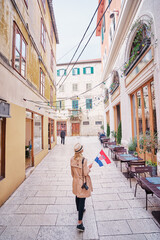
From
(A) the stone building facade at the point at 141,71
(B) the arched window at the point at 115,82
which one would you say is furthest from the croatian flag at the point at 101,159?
(B) the arched window at the point at 115,82

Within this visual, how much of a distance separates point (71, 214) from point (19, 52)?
5.46m

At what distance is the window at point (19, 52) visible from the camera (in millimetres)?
4425

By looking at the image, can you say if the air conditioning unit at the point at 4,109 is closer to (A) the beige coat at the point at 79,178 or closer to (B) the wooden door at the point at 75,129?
(A) the beige coat at the point at 79,178

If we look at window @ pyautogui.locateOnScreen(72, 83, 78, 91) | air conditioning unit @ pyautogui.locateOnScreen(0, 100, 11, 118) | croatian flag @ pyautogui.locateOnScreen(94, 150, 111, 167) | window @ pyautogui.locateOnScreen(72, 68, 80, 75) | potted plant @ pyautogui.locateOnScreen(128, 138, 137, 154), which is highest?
window @ pyautogui.locateOnScreen(72, 68, 80, 75)

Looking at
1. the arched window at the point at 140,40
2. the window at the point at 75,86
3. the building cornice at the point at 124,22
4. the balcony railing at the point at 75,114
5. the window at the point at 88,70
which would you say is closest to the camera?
the arched window at the point at 140,40

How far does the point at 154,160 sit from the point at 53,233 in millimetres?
4208

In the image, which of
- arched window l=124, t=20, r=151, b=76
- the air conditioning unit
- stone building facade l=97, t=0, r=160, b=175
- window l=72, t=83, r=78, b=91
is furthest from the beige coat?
window l=72, t=83, r=78, b=91

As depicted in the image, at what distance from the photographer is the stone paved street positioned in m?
2.38

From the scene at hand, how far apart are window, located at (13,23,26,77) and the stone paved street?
425 centimetres

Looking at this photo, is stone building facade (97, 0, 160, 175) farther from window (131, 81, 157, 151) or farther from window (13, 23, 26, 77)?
window (13, 23, 26, 77)

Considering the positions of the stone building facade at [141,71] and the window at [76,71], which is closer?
the stone building facade at [141,71]

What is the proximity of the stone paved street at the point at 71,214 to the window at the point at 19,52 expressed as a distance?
4.25m

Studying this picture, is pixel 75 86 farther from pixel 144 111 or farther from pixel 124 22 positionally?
pixel 144 111

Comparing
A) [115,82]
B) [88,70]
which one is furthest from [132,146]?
[88,70]
